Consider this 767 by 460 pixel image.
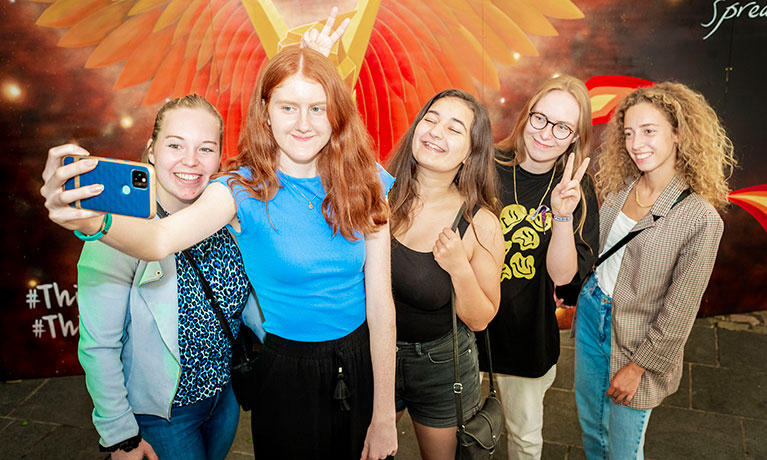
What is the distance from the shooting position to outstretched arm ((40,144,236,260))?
121cm

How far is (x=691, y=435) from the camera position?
337 cm

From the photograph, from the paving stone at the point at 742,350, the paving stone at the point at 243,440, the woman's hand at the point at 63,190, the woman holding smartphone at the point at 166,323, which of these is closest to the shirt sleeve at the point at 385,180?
the woman holding smartphone at the point at 166,323

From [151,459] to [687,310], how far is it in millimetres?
2136

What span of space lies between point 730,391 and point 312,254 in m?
3.53

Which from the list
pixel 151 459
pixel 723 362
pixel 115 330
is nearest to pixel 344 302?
pixel 115 330

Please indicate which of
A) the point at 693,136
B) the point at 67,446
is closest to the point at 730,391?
the point at 693,136

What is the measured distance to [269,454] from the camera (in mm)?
1889

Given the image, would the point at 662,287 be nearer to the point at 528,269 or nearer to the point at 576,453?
the point at 528,269

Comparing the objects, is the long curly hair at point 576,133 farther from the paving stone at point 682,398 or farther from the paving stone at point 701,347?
the paving stone at point 701,347

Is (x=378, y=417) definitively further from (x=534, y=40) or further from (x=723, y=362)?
(x=723, y=362)

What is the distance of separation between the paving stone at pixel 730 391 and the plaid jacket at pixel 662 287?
1.67m

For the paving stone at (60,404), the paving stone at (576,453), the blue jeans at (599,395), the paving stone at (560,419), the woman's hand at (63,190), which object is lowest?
the paving stone at (576,453)

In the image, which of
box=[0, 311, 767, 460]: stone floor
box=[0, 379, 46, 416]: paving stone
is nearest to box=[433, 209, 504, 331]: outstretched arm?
box=[0, 311, 767, 460]: stone floor

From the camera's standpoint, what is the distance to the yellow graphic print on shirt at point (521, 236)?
2.50 meters
